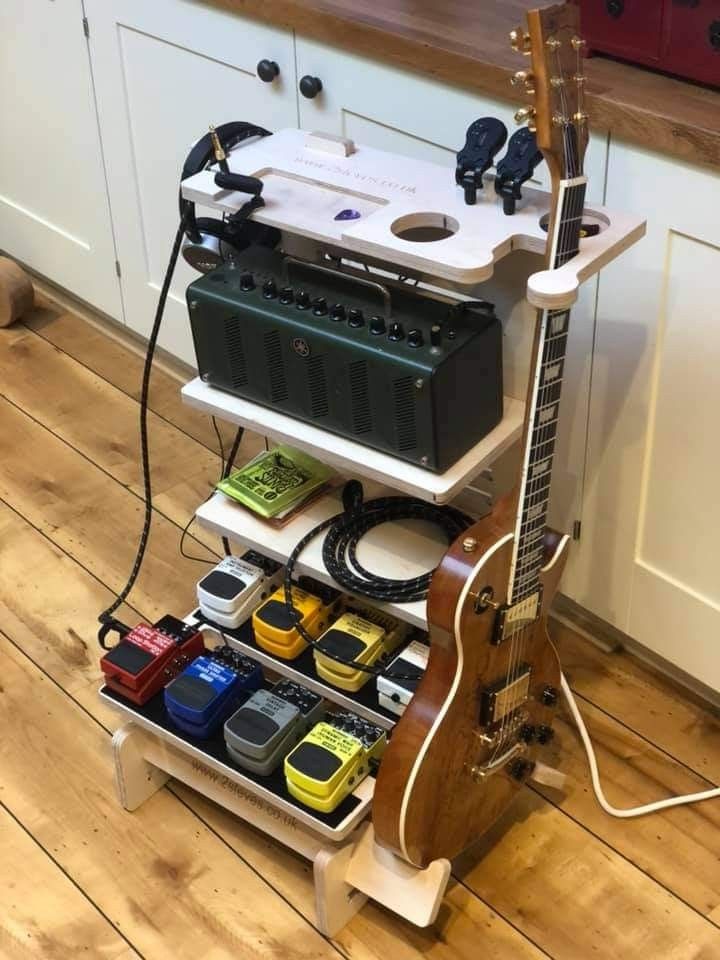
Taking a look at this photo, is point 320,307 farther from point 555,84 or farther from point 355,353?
point 555,84

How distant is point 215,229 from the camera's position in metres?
1.69

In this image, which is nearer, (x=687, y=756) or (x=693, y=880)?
(x=693, y=880)

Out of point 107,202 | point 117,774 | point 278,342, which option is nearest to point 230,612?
point 117,774

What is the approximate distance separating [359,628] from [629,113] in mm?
772

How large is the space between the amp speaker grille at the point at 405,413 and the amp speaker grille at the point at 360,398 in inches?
1.7

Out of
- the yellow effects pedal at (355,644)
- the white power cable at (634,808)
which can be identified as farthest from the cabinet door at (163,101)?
the white power cable at (634,808)

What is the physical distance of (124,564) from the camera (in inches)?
88.3

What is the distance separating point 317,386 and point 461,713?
17.7 inches

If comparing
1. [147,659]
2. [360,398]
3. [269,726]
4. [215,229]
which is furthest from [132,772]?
[215,229]

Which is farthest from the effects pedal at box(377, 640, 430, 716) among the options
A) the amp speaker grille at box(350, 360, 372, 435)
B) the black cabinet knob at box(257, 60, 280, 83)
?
the black cabinet knob at box(257, 60, 280, 83)

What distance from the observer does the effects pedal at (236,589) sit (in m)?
1.81

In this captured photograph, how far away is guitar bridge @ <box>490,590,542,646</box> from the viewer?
1.49 metres

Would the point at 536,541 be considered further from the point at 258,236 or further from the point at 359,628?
the point at 258,236

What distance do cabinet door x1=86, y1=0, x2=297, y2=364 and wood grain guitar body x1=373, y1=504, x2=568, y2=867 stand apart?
3.05 ft
